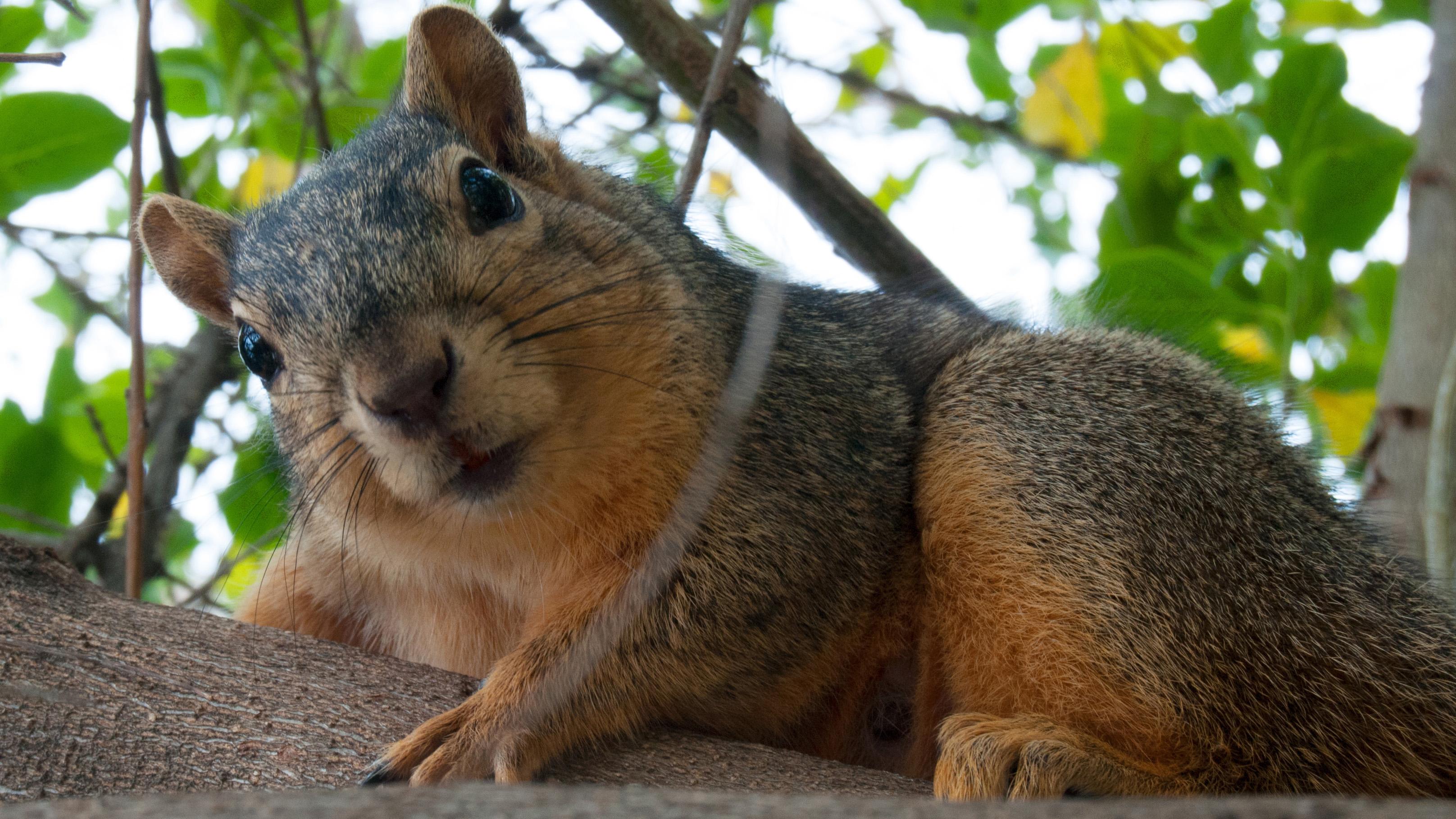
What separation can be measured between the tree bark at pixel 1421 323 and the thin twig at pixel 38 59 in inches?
159

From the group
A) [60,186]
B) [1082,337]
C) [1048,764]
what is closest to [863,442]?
[1082,337]

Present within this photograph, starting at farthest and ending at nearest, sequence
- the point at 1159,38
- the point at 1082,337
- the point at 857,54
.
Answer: the point at 857,54 → the point at 1159,38 → the point at 1082,337

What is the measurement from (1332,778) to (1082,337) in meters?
1.44

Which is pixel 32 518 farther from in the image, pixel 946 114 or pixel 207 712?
pixel 946 114

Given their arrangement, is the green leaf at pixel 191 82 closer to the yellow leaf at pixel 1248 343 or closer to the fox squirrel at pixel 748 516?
the fox squirrel at pixel 748 516

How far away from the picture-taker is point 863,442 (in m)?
3.37

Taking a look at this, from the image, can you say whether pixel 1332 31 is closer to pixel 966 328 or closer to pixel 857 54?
pixel 857 54

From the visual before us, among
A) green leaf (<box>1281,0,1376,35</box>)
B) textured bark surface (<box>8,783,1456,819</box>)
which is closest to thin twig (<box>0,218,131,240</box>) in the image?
textured bark surface (<box>8,783,1456,819</box>)

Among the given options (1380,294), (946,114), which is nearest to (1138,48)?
(946,114)

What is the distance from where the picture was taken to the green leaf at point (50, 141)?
3.84 metres

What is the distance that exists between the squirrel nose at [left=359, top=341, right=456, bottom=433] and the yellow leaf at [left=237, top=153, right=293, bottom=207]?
10.1 ft

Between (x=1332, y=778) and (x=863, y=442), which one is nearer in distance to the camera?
(x=1332, y=778)

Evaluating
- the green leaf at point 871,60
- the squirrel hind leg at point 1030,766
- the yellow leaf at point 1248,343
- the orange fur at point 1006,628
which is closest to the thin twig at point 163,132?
the orange fur at point 1006,628

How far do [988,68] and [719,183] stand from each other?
1.94 meters
